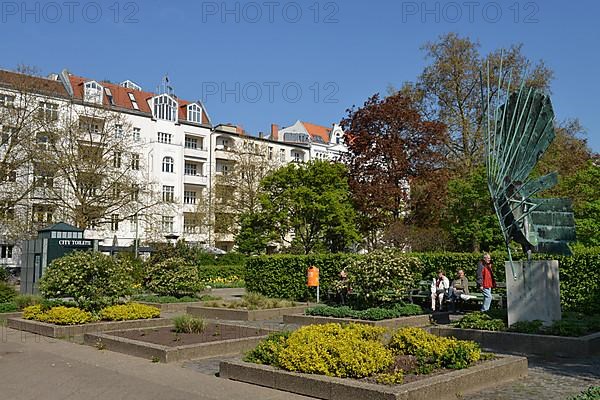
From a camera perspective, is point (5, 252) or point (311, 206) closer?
point (311, 206)

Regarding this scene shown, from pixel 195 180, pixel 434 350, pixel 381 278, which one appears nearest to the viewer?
pixel 434 350

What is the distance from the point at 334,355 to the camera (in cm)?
891

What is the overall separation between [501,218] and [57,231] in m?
17.8

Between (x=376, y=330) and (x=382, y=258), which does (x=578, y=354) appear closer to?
(x=376, y=330)

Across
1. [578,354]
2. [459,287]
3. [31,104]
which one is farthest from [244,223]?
[578,354]

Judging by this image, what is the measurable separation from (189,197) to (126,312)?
5234 cm

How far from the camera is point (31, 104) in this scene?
3822 cm

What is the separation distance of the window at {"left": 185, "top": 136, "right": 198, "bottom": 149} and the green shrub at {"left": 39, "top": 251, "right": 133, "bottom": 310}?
52.2m

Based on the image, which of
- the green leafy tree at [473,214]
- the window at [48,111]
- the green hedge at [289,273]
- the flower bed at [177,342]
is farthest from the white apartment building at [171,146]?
the flower bed at [177,342]

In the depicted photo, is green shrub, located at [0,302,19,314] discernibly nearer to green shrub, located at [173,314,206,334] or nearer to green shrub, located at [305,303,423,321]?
green shrub, located at [173,314,206,334]

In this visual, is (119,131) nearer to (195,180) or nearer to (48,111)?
(48,111)

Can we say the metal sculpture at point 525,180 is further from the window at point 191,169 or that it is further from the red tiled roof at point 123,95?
the window at point 191,169

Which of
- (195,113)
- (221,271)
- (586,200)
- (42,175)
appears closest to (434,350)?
(586,200)

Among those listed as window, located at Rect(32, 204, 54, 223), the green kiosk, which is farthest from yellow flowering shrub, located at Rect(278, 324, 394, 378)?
window, located at Rect(32, 204, 54, 223)
